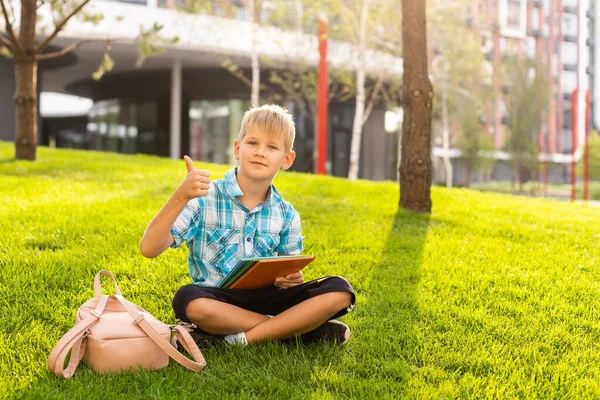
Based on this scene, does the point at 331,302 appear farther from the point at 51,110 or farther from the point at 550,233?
the point at 51,110

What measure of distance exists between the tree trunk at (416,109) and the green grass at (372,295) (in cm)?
44

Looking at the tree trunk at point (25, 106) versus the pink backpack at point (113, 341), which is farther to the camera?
the tree trunk at point (25, 106)

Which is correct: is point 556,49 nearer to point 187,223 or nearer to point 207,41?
point 207,41

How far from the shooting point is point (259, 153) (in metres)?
3.44

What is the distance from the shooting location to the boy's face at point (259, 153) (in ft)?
11.3

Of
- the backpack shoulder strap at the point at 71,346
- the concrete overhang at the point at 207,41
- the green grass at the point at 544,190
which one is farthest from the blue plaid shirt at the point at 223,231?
the green grass at the point at 544,190

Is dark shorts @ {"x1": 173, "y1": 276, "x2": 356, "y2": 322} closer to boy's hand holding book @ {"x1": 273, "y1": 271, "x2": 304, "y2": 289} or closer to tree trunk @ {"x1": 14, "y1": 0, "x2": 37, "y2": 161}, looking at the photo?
boy's hand holding book @ {"x1": 273, "y1": 271, "x2": 304, "y2": 289}

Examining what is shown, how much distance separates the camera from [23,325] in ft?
12.5

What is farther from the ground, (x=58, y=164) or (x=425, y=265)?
(x=58, y=164)

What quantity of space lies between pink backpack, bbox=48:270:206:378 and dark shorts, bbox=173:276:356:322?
231 mm

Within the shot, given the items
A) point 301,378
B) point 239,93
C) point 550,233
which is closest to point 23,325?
point 301,378

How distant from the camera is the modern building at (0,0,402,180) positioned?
848 inches

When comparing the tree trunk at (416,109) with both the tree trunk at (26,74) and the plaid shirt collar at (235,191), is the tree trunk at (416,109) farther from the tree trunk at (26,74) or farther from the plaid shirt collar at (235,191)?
the tree trunk at (26,74)

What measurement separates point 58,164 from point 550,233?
7566 millimetres
